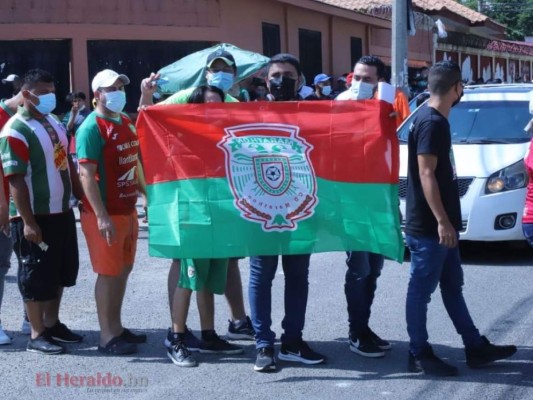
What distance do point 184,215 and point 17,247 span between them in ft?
4.20

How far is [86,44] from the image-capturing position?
18859mm

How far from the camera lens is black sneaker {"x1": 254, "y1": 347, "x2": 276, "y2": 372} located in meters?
6.13

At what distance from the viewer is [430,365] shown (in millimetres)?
5969

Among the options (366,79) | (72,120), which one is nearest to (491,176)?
(366,79)

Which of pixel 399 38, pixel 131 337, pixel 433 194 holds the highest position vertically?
pixel 399 38

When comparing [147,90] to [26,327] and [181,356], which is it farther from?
[26,327]

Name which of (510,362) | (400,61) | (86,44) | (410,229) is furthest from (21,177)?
(86,44)

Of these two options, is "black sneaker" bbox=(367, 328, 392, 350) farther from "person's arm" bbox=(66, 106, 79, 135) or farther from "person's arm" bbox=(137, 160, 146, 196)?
"person's arm" bbox=(66, 106, 79, 135)

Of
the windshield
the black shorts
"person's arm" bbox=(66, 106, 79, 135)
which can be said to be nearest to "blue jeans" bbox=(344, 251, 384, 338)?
the black shorts

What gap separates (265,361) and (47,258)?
1.69 m

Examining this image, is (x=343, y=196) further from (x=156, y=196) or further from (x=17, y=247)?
(x=17, y=247)

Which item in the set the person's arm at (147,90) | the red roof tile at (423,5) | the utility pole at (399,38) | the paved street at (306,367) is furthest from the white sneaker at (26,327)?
the red roof tile at (423,5)

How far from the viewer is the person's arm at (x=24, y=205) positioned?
6.45m

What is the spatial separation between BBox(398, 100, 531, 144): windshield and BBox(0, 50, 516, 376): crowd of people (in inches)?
161
